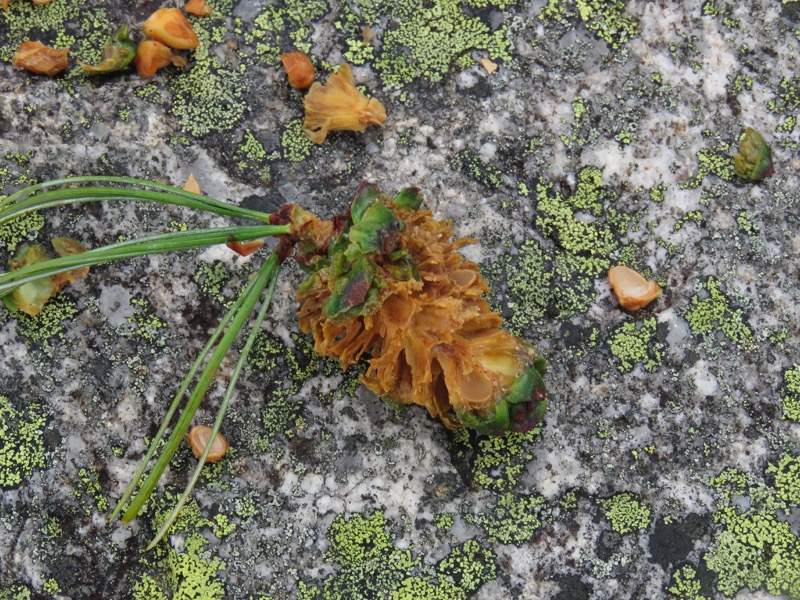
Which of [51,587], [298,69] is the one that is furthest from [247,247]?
[51,587]

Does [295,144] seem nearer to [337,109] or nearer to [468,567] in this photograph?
[337,109]

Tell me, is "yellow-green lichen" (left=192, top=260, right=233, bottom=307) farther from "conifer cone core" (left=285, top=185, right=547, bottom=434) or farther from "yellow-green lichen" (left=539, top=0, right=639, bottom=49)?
"yellow-green lichen" (left=539, top=0, right=639, bottom=49)

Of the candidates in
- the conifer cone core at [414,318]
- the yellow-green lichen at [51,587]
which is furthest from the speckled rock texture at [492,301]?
the conifer cone core at [414,318]

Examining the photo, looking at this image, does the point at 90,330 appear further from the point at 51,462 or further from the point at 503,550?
the point at 503,550

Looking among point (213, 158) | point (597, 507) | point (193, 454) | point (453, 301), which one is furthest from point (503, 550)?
point (213, 158)

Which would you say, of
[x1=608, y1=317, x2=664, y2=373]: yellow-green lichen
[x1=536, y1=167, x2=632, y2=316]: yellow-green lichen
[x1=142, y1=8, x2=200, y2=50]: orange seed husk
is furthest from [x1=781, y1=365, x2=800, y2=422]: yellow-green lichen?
[x1=142, y1=8, x2=200, y2=50]: orange seed husk

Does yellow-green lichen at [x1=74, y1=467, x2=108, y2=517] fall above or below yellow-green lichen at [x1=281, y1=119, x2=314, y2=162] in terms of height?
below

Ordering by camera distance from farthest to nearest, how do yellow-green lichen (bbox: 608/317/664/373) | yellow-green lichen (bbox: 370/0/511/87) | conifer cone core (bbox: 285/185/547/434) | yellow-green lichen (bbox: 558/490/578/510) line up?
yellow-green lichen (bbox: 370/0/511/87)
yellow-green lichen (bbox: 608/317/664/373)
yellow-green lichen (bbox: 558/490/578/510)
conifer cone core (bbox: 285/185/547/434)
